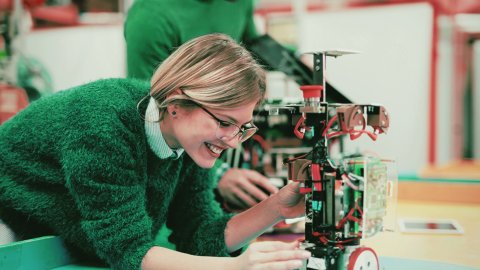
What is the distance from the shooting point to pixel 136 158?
3.86ft

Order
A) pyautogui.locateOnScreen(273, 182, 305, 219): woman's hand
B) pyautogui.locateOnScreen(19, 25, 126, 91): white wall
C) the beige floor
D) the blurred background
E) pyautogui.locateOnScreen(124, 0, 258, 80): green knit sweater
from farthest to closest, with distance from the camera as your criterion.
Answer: pyautogui.locateOnScreen(19, 25, 126, 91): white wall
the blurred background
pyautogui.locateOnScreen(124, 0, 258, 80): green knit sweater
the beige floor
pyautogui.locateOnScreen(273, 182, 305, 219): woman's hand

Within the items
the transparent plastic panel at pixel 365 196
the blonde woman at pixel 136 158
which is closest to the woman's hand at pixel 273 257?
the blonde woman at pixel 136 158

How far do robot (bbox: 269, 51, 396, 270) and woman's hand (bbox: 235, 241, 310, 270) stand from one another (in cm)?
3

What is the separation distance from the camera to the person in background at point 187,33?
1602 mm

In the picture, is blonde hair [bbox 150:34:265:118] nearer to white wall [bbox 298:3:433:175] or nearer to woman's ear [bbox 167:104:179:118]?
woman's ear [bbox 167:104:179:118]

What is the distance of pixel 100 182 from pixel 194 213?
0.43 meters

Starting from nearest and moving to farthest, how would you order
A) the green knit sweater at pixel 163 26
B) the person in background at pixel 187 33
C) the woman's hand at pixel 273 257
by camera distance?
the woman's hand at pixel 273 257 → the person in background at pixel 187 33 → the green knit sweater at pixel 163 26

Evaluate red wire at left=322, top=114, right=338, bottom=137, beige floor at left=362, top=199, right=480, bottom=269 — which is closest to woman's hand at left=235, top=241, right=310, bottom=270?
red wire at left=322, top=114, right=338, bottom=137

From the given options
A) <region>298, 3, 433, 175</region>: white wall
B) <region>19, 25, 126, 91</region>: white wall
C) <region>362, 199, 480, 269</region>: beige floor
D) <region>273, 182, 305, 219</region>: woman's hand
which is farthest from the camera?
<region>19, 25, 126, 91</region>: white wall

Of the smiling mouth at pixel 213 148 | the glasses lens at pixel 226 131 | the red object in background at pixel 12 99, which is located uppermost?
the red object in background at pixel 12 99

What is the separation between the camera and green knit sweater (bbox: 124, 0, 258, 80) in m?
1.79

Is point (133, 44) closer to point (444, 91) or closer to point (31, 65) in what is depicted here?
point (31, 65)

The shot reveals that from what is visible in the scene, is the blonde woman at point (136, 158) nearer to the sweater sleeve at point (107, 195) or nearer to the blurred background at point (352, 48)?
the sweater sleeve at point (107, 195)

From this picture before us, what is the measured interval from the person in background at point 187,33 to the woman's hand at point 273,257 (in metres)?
0.56
